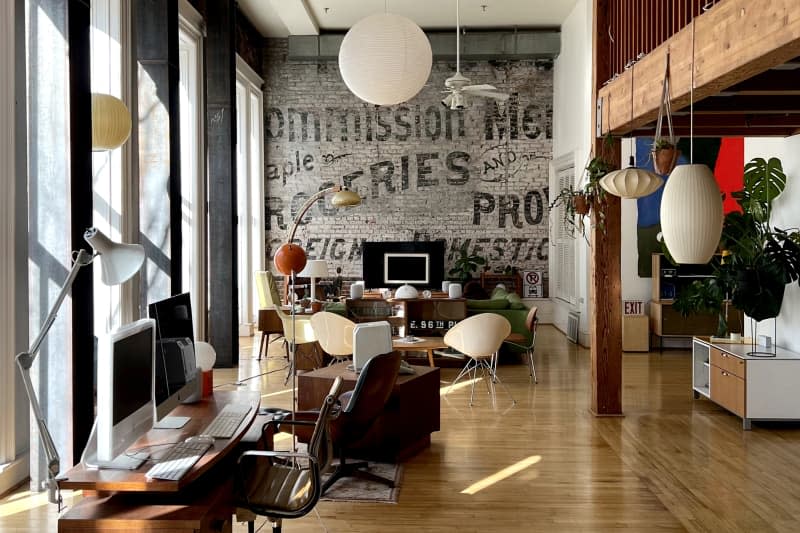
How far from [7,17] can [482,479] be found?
4.52 meters

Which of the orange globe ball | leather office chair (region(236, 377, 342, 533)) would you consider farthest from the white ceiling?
leather office chair (region(236, 377, 342, 533))

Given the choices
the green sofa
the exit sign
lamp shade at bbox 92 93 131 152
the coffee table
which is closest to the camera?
lamp shade at bbox 92 93 131 152

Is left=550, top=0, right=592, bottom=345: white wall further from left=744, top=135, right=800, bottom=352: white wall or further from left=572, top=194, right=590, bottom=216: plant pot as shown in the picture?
left=572, top=194, right=590, bottom=216: plant pot

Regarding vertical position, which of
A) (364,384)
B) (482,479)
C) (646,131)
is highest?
(646,131)

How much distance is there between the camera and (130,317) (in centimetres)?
732

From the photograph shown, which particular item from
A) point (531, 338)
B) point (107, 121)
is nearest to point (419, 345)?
point (531, 338)

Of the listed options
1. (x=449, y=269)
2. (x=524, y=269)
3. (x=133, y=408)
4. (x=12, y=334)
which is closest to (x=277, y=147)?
(x=449, y=269)

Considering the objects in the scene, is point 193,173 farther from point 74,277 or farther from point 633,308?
point 74,277

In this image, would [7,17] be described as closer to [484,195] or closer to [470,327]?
[470,327]

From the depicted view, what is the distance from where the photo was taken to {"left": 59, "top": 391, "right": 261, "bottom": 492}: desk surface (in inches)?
112

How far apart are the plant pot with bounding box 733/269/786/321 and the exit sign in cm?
426

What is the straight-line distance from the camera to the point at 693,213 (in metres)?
3.35

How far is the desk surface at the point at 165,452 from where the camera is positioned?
2850 millimetres

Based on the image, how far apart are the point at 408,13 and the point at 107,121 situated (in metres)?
8.87
